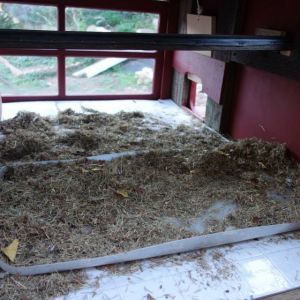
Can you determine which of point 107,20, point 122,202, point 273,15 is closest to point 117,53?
point 107,20

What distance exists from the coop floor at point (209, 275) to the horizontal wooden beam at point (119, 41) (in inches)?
51.0

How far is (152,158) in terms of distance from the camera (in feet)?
9.50

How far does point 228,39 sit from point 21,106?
120 inches

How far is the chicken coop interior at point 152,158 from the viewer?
1747 mm

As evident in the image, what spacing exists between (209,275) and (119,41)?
4.74 ft

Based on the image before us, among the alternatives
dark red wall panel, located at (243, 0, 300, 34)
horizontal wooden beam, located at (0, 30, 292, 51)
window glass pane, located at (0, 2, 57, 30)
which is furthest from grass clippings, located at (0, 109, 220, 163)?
window glass pane, located at (0, 2, 57, 30)

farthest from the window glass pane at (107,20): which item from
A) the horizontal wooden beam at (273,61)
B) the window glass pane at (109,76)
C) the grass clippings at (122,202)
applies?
the grass clippings at (122,202)

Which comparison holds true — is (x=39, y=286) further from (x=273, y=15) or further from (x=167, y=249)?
(x=273, y=15)

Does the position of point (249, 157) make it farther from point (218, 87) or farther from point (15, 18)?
point (15, 18)

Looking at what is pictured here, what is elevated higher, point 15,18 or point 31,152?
point 15,18

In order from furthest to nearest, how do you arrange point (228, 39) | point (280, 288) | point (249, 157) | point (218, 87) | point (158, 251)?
point (218, 87) → point (249, 157) → point (228, 39) → point (158, 251) → point (280, 288)

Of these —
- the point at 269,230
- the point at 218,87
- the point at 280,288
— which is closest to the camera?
the point at 280,288

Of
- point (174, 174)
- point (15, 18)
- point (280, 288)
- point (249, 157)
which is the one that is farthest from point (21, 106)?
point (280, 288)

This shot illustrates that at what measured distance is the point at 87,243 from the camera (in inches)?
74.0
